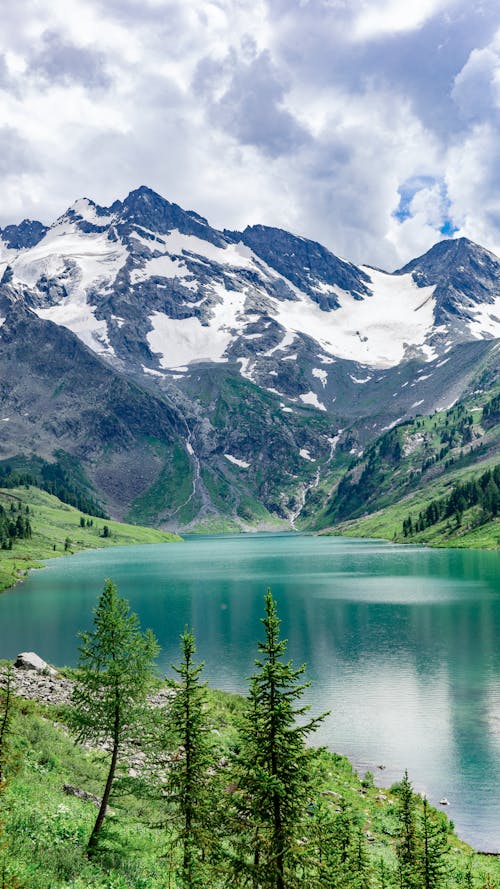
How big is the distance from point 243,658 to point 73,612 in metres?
40.1

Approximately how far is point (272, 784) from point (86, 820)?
13159mm

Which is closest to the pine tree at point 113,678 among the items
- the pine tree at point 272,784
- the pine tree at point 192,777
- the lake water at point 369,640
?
the pine tree at point 192,777

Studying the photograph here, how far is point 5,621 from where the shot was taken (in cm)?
9431

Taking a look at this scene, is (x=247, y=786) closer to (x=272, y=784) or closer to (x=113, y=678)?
(x=272, y=784)

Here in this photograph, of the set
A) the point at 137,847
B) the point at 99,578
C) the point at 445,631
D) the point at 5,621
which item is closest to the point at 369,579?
the point at 445,631

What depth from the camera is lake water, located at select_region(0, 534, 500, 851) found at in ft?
140

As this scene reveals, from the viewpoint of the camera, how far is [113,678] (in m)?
23.3

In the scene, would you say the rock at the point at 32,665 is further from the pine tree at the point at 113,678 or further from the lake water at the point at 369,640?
the pine tree at the point at 113,678

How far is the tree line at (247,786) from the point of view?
1474cm

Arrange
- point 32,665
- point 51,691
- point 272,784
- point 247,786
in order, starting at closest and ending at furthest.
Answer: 1. point 272,784
2. point 247,786
3. point 51,691
4. point 32,665

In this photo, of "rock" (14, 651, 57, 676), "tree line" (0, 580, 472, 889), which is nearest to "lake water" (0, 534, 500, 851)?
"rock" (14, 651, 57, 676)

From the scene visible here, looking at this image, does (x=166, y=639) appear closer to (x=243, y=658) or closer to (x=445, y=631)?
(x=243, y=658)

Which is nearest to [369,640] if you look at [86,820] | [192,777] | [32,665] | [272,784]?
[32,665]

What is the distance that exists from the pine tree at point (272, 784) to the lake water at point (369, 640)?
21959mm
